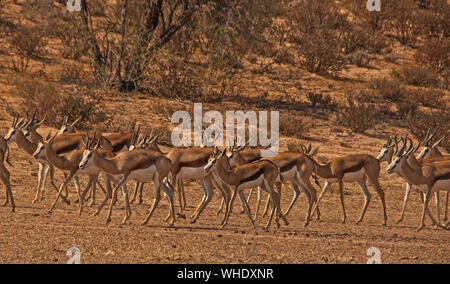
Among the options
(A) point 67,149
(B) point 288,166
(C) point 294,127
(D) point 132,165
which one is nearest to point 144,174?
(D) point 132,165

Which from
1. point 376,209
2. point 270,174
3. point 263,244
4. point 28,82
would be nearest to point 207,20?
point 28,82

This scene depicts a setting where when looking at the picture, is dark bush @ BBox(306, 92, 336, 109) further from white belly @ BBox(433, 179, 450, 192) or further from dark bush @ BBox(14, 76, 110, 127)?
white belly @ BBox(433, 179, 450, 192)

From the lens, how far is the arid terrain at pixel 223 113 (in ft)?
31.8

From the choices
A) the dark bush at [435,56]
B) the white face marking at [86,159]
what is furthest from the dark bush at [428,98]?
the white face marking at [86,159]

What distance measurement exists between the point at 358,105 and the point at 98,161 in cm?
1443

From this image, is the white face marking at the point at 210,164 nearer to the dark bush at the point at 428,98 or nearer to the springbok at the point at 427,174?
the springbok at the point at 427,174

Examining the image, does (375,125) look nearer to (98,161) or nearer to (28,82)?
(28,82)

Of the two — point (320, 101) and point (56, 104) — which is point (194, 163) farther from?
point (320, 101)

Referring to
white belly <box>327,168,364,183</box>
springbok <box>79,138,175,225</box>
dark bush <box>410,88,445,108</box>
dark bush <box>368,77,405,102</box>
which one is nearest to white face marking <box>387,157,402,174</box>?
white belly <box>327,168,364,183</box>

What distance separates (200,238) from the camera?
1032 centimetres

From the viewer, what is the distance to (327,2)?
34.0 m

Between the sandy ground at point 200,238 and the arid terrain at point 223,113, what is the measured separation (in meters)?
0.02

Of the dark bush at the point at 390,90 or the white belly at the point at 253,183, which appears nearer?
the white belly at the point at 253,183

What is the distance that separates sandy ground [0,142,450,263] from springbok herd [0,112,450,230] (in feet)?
0.86
